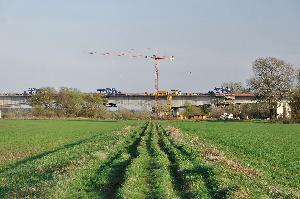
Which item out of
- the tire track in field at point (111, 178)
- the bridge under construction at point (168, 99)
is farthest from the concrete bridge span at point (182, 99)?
the tire track in field at point (111, 178)

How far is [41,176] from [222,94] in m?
146

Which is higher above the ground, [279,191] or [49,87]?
[49,87]

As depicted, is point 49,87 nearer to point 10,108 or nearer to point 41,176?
point 10,108

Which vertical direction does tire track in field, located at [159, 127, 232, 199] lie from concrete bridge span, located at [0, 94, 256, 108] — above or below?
below

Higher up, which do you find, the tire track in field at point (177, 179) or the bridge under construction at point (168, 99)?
the bridge under construction at point (168, 99)

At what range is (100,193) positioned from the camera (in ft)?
56.2

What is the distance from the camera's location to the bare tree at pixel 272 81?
387ft

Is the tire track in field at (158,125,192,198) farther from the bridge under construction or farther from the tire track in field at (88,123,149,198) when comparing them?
the bridge under construction

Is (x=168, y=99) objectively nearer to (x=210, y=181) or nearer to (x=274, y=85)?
(x=274, y=85)

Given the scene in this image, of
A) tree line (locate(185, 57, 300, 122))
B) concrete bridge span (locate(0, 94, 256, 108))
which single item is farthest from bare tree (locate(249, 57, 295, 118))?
concrete bridge span (locate(0, 94, 256, 108))

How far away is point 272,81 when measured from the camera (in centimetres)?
11781

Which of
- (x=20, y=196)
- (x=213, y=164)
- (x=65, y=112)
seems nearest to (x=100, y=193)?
(x=20, y=196)

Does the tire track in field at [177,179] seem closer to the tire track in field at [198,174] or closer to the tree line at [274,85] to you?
the tire track in field at [198,174]

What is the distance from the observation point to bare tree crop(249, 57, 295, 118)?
387 ft
